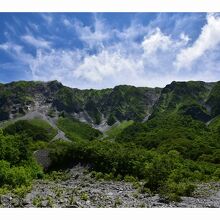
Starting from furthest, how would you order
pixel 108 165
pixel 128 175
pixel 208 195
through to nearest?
pixel 108 165, pixel 128 175, pixel 208 195

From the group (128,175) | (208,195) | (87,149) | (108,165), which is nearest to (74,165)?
(87,149)

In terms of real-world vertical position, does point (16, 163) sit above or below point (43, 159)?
below

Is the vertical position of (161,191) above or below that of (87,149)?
below

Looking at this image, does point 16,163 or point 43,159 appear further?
point 43,159

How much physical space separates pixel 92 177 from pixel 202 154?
68.7 meters

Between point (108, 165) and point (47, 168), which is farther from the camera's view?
point (47, 168)

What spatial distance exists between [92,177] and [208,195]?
36.0m

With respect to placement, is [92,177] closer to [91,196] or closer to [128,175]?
[128,175]

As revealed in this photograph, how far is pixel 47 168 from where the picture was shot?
11444 cm

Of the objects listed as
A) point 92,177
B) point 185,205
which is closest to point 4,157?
point 92,177

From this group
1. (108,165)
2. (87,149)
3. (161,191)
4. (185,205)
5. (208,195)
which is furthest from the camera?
(87,149)

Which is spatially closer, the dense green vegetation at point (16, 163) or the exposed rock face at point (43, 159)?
the dense green vegetation at point (16, 163)

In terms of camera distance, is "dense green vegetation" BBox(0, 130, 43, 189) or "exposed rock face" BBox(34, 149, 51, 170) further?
"exposed rock face" BBox(34, 149, 51, 170)

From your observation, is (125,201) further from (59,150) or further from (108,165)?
(59,150)
